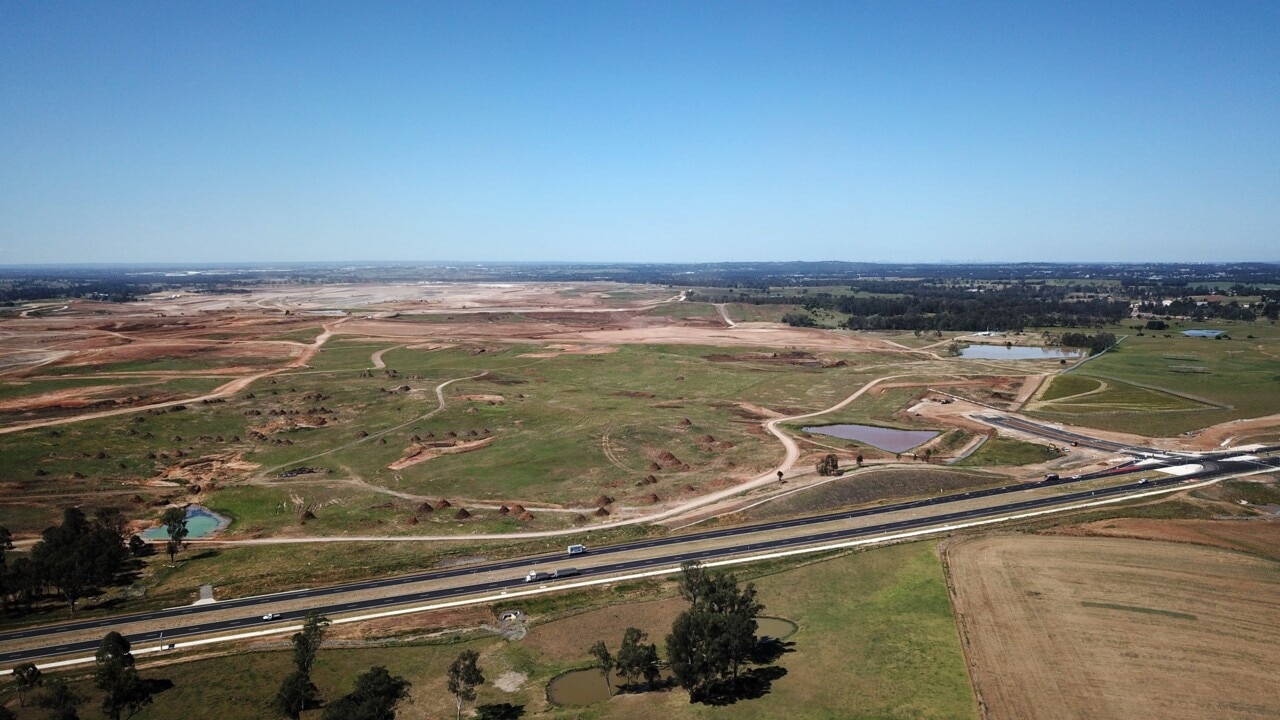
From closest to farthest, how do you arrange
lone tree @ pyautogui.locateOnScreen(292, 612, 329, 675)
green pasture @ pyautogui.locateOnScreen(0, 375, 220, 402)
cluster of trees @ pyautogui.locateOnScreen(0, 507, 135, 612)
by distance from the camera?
lone tree @ pyautogui.locateOnScreen(292, 612, 329, 675) → cluster of trees @ pyautogui.locateOnScreen(0, 507, 135, 612) → green pasture @ pyautogui.locateOnScreen(0, 375, 220, 402)

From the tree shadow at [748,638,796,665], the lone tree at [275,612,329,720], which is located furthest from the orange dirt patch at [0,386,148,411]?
the tree shadow at [748,638,796,665]

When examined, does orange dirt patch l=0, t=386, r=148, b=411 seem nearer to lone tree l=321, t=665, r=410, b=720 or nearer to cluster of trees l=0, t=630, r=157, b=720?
cluster of trees l=0, t=630, r=157, b=720

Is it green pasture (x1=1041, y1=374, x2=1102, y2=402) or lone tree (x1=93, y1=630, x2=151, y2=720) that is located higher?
green pasture (x1=1041, y1=374, x2=1102, y2=402)

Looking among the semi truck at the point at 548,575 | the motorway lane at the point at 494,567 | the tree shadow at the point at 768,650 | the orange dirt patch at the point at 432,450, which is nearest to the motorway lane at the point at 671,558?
the semi truck at the point at 548,575

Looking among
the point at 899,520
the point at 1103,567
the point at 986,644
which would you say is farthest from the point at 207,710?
the point at 1103,567

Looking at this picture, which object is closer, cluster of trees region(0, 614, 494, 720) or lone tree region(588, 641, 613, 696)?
cluster of trees region(0, 614, 494, 720)

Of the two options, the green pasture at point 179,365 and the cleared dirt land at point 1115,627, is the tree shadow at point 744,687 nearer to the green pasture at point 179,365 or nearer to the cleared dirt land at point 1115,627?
the cleared dirt land at point 1115,627

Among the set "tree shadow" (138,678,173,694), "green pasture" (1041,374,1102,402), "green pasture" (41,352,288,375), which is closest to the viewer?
"tree shadow" (138,678,173,694)
